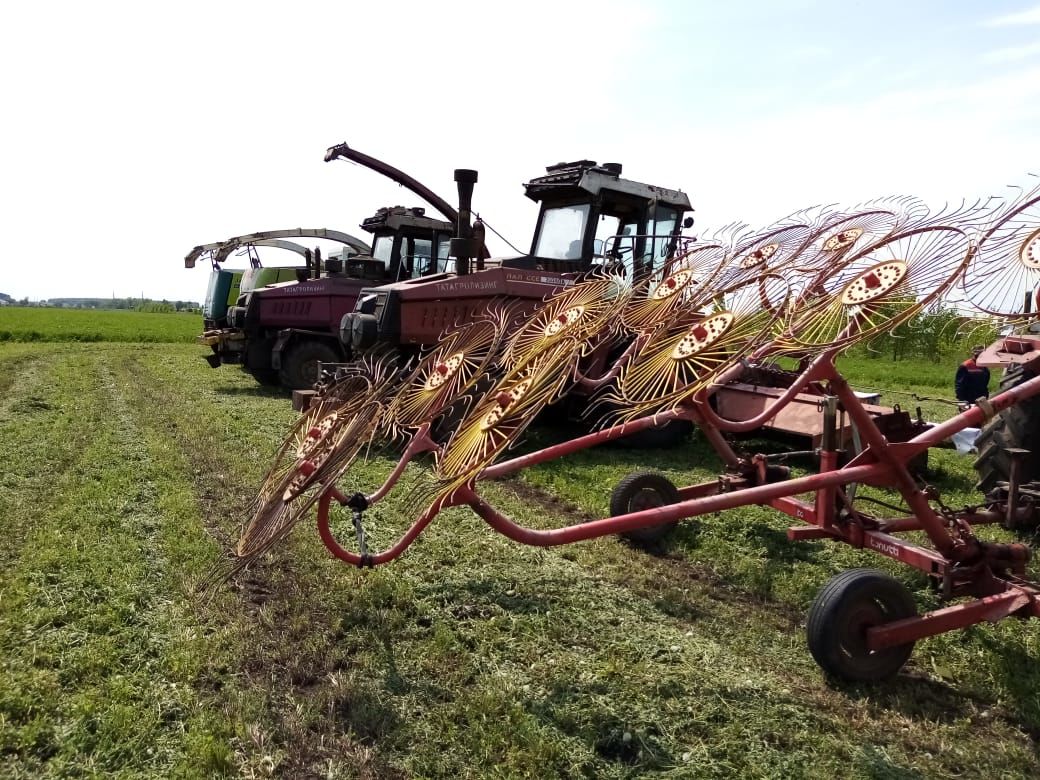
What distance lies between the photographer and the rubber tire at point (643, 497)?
4.40 metres

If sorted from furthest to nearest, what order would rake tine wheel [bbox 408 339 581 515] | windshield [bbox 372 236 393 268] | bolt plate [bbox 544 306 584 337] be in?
windshield [bbox 372 236 393 268], bolt plate [bbox 544 306 584 337], rake tine wheel [bbox 408 339 581 515]

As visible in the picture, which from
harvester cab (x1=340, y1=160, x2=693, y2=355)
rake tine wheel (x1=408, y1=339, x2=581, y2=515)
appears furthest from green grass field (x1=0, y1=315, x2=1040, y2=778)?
harvester cab (x1=340, y1=160, x2=693, y2=355)

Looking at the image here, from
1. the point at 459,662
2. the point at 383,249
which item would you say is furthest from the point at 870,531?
the point at 383,249

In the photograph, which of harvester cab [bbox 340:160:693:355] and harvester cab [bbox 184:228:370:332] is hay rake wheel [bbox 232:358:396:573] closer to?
harvester cab [bbox 340:160:693:355]

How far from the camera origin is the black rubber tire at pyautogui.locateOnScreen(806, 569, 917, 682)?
2.78 meters

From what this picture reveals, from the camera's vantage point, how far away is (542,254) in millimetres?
8055

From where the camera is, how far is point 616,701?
2.68 metres

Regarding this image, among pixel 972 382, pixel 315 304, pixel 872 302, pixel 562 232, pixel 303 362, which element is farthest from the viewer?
pixel 315 304

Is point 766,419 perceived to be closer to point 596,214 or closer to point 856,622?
point 856,622

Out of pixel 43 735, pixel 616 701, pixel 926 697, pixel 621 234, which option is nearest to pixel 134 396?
pixel 621 234

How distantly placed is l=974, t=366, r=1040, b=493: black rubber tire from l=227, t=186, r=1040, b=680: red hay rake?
35.3 inches

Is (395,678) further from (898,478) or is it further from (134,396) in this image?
(134,396)

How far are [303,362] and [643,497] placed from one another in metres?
7.57

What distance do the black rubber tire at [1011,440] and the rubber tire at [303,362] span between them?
8405mm
